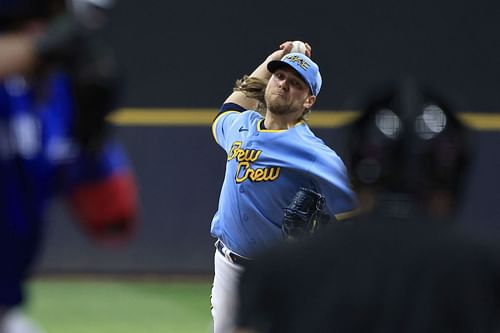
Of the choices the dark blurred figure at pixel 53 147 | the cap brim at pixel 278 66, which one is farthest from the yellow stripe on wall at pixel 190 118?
the dark blurred figure at pixel 53 147

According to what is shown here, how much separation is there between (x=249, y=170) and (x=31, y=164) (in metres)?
3.27

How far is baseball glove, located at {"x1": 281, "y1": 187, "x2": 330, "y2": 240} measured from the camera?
5.30 metres

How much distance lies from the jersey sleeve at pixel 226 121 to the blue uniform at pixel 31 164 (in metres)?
3.53

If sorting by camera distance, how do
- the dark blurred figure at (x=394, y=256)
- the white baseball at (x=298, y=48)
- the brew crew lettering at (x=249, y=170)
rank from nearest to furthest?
the dark blurred figure at (x=394, y=256), the brew crew lettering at (x=249, y=170), the white baseball at (x=298, y=48)

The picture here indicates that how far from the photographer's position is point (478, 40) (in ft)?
35.0

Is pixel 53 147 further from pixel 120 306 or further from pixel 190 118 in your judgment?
pixel 190 118

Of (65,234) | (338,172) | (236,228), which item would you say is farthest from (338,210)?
(65,234)

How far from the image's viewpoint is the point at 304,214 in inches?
209

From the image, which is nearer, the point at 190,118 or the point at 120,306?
the point at 120,306

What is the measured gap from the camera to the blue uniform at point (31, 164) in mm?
2246

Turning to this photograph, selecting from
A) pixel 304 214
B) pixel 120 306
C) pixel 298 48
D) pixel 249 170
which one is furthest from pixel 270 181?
pixel 120 306

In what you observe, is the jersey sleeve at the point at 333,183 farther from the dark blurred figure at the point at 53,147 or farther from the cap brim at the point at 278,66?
the dark blurred figure at the point at 53,147

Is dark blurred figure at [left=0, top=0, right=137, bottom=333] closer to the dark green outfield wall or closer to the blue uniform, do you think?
the blue uniform

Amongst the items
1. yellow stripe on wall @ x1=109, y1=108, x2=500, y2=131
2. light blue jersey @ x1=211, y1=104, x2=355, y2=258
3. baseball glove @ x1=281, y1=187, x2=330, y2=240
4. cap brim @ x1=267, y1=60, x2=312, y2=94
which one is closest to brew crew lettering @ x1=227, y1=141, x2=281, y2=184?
light blue jersey @ x1=211, y1=104, x2=355, y2=258
